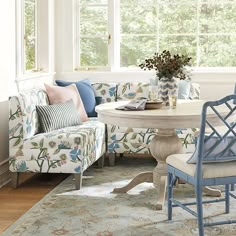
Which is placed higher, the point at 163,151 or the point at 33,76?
the point at 33,76

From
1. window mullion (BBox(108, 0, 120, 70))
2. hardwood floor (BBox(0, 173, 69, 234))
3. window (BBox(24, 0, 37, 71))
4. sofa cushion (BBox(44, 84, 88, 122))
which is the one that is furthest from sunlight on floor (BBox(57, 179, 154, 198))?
window mullion (BBox(108, 0, 120, 70))

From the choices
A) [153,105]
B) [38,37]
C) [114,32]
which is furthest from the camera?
[114,32]

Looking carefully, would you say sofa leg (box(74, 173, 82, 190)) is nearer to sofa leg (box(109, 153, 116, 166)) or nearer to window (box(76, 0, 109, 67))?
sofa leg (box(109, 153, 116, 166))

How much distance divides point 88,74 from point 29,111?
5.97ft

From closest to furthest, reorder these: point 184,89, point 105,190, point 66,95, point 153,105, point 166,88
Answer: point 153,105 < point 166,88 < point 105,190 < point 66,95 < point 184,89

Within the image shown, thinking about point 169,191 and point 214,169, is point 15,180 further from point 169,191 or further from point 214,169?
point 214,169

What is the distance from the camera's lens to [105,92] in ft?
20.0

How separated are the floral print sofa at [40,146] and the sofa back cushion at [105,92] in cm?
125

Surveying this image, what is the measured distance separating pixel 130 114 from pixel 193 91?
2.18m

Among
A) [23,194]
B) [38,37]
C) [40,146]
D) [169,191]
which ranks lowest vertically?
[23,194]

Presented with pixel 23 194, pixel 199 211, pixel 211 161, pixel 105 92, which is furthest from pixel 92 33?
pixel 199 211

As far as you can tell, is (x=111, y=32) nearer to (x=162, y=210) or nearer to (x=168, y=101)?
(x=168, y=101)

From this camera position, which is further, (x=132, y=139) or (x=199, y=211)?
(x=132, y=139)

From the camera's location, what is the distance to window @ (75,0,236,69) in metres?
6.47
